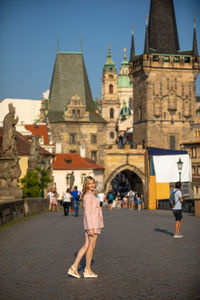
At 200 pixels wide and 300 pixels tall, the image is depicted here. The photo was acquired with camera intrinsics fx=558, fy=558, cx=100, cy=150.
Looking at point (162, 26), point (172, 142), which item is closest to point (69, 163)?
point (172, 142)

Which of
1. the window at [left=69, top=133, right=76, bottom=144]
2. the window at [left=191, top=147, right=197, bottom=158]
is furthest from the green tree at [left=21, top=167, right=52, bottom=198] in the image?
the window at [left=69, top=133, right=76, bottom=144]

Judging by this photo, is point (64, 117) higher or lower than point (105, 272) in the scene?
higher

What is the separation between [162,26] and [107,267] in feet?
254

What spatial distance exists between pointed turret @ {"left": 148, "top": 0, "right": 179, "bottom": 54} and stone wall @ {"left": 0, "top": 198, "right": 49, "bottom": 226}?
195 feet

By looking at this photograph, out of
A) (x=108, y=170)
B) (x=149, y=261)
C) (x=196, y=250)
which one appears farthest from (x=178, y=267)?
(x=108, y=170)

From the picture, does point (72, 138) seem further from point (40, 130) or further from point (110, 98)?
point (110, 98)

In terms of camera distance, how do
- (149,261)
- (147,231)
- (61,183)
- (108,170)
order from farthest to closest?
(108,170) < (61,183) < (147,231) < (149,261)

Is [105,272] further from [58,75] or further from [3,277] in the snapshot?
[58,75]

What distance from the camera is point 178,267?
27.8 feet

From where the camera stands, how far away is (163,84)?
80438 mm

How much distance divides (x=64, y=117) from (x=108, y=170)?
12680 millimetres

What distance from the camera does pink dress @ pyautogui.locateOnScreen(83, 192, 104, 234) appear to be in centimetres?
808

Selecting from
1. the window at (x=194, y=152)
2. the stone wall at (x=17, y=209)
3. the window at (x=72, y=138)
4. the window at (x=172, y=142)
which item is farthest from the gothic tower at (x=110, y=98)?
the stone wall at (x=17, y=209)

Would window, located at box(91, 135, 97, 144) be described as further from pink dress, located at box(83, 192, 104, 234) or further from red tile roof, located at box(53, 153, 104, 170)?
pink dress, located at box(83, 192, 104, 234)
